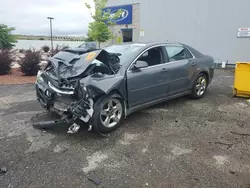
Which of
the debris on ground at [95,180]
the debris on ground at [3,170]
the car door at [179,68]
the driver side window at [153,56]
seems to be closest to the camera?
the debris on ground at [95,180]

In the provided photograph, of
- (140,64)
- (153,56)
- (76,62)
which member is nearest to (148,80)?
(140,64)

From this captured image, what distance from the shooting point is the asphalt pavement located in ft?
8.65

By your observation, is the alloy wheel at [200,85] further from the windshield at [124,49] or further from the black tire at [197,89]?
the windshield at [124,49]

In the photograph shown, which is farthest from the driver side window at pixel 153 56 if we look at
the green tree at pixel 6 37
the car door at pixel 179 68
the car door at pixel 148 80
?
the green tree at pixel 6 37

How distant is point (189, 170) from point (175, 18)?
13.7 meters

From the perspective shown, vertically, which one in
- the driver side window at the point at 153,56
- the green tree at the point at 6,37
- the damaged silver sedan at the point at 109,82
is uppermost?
the green tree at the point at 6,37

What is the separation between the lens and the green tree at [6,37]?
71.5 ft

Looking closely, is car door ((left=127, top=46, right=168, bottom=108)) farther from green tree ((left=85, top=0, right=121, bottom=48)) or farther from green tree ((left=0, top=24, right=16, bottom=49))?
green tree ((left=0, top=24, right=16, bottom=49))

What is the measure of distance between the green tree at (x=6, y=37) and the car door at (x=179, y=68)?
2137 cm

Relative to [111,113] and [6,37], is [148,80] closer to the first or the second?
[111,113]

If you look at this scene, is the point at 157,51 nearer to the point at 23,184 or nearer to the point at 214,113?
the point at 214,113

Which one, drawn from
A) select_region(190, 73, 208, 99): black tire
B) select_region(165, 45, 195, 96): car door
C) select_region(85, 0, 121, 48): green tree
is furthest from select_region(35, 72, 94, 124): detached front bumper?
select_region(85, 0, 121, 48): green tree

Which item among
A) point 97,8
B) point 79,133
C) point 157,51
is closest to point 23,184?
point 79,133

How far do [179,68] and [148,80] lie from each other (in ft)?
3.60
